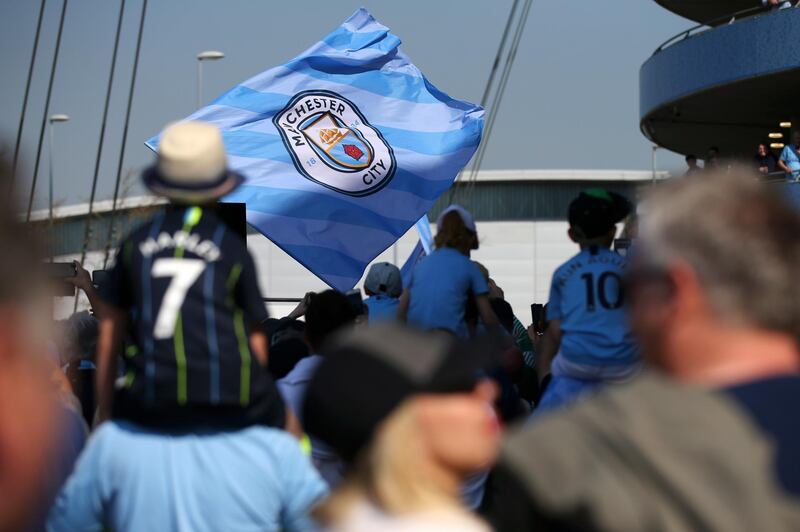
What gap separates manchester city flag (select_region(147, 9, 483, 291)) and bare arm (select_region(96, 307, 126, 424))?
6364 millimetres

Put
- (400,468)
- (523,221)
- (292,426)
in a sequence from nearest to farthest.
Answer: (400,468)
(292,426)
(523,221)

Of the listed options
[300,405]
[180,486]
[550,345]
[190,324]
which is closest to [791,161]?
[550,345]

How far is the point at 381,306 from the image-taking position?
862 centimetres

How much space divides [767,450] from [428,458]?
1.89ft

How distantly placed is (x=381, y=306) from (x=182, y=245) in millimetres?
4682

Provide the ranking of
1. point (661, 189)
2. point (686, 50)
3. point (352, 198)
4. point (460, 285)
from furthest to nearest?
point (686, 50), point (352, 198), point (460, 285), point (661, 189)

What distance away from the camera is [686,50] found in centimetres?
2475

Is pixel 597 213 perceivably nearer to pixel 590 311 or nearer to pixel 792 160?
pixel 590 311

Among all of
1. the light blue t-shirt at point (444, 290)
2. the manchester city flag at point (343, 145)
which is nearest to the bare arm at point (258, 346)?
the light blue t-shirt at point (444, 290)

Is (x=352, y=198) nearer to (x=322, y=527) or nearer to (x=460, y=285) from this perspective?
(x=460, y=285)

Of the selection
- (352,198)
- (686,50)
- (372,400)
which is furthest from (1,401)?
(686,50)

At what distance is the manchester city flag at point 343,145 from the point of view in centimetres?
1111

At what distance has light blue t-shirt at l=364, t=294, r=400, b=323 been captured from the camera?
27.8 feet

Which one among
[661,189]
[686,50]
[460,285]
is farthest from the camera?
[686,50]
